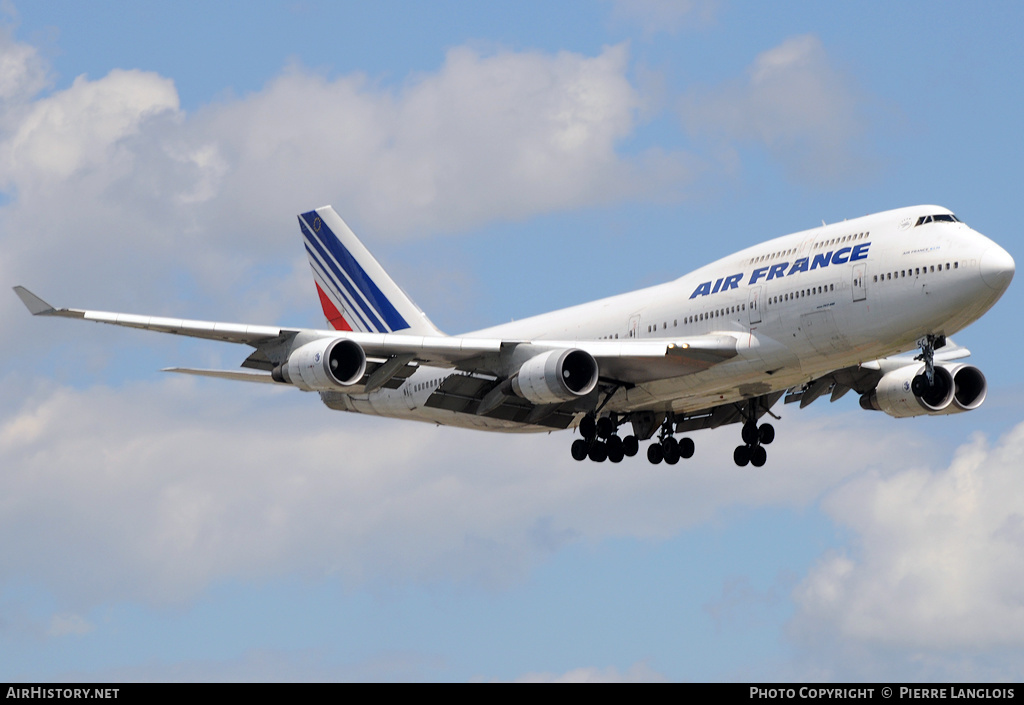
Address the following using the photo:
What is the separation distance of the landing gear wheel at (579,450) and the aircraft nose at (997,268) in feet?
50.7

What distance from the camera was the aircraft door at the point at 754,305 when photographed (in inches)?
1635

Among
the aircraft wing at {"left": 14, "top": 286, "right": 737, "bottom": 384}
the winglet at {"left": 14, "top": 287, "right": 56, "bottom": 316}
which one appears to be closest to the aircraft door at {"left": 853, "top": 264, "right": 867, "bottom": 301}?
the aircraft wing at {"left": 14, "top": 286, "right": 737, "bottom": 384}

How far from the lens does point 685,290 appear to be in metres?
44.6

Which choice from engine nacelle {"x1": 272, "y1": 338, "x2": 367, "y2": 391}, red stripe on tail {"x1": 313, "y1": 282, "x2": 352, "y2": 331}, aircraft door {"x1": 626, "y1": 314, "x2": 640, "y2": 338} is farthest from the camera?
red stripe on tail {"x1": 313, "y1": 282, "x2": 352, "y2": 331}

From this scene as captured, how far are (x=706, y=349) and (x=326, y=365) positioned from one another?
11.3 meters

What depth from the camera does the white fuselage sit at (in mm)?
38375

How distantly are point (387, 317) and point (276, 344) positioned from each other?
13581 mm

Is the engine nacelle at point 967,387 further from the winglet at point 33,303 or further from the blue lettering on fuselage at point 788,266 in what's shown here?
the winglet at point 33,303

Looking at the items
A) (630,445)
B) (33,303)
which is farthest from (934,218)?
(33,303)

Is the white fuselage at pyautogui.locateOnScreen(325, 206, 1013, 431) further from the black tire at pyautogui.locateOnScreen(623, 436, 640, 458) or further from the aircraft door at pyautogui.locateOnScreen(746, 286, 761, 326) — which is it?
the black tire at pyautogui.locateOnScreen(623, 436, 640, 458)

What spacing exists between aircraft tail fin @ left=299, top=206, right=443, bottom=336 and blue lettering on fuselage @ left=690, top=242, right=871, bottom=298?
1523 cm
